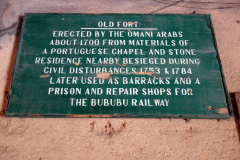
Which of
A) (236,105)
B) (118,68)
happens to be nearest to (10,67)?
(118,68)

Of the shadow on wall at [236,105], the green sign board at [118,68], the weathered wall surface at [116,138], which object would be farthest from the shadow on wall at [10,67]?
the shadow on wall at [236,105]

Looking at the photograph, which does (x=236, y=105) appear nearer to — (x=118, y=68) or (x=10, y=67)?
(x=118, y=68)

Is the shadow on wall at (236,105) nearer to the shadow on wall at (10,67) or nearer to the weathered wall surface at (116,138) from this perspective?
the weathered wall surface at (116,138)

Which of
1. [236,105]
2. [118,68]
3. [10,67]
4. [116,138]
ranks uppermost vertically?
[10,67]

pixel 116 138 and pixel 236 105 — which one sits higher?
pixel 236 105

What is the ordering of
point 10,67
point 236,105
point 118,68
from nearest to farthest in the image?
1. point 236,105
2. point 118,68
3. point 10,67

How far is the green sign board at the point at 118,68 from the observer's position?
11.1 feet

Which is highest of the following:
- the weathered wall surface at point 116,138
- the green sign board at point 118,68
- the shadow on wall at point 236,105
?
the green sign board at point 118,68

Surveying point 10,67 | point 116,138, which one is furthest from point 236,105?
point 10,67

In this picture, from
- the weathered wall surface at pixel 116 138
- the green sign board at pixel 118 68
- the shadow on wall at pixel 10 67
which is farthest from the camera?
the shadow on wall at pixel 10 67

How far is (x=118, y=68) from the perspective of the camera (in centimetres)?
366

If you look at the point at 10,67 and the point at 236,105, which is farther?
the point at 10,67

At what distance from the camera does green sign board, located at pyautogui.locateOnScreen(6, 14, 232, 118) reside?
3396mm

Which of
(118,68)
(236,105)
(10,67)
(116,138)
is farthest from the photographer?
(10,67)
